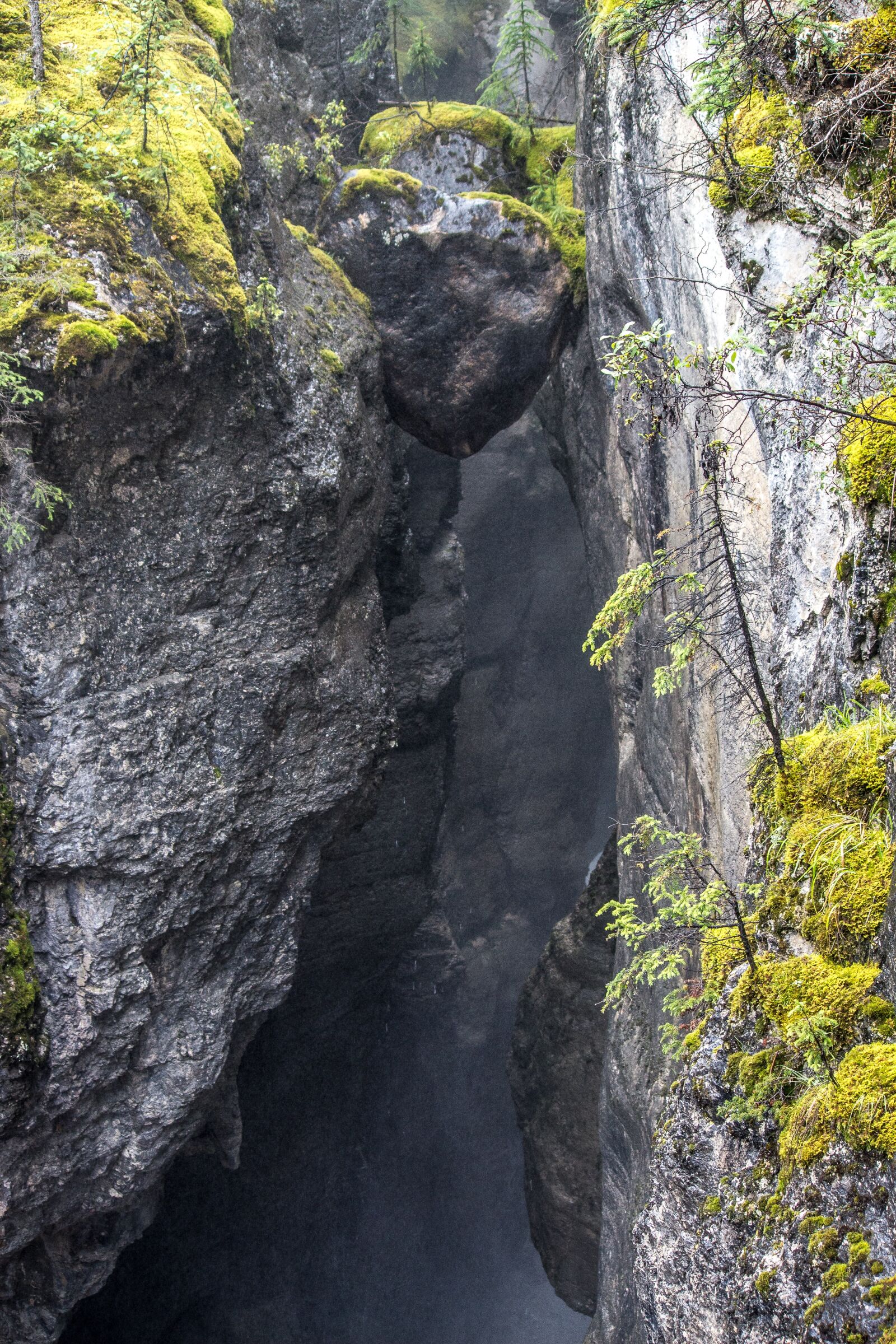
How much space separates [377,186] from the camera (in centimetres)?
977

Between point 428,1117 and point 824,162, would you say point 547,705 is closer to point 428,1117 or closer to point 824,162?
point 428,1117

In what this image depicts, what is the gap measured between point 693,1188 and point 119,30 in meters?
7.98

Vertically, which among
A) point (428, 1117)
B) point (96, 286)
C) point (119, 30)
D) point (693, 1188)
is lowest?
point (428, 1117)

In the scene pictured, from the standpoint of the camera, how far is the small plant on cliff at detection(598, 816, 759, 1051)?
3.55 metres

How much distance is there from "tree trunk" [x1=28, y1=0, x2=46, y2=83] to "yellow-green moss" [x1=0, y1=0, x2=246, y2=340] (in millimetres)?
60

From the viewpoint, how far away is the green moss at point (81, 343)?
581 cm

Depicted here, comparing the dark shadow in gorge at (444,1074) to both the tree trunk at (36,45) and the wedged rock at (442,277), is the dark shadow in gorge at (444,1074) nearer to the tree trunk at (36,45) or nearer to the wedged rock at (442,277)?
the wedged rock at (442,277)

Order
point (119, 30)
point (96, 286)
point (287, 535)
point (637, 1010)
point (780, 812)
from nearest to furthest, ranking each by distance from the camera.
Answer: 1. point (780, 812)
2. point (96, 286)
3. point (119, 30)
4. point (287, 535)
5. point (637, 1010)

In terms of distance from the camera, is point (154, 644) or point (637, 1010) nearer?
point (154, 644)

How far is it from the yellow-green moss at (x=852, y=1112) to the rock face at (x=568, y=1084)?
937 cm

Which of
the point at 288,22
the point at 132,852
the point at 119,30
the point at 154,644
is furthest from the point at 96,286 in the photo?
the point at 288,22

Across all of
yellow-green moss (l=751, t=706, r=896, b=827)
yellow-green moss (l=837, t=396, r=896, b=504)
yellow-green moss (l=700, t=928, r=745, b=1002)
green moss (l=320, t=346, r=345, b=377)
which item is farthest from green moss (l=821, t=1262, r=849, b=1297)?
green moss (l=320, t=346, r=345, b=377)

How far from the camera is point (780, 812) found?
3.43 m

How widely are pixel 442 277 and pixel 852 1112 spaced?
9387mm
